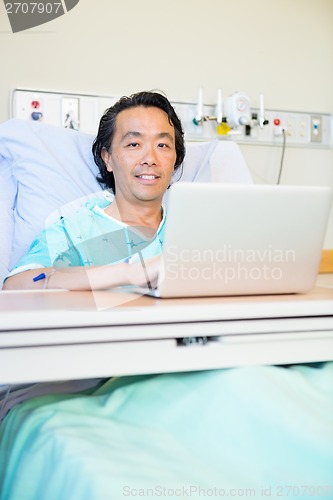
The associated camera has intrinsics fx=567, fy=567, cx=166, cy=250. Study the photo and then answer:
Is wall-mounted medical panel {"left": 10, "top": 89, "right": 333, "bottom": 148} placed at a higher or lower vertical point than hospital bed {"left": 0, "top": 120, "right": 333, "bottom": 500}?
higher

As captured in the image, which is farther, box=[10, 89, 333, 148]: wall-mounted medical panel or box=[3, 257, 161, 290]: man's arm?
box=[10, 89, 333, 148]: wall-mounted medical panel

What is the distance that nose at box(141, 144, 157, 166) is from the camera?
166cm

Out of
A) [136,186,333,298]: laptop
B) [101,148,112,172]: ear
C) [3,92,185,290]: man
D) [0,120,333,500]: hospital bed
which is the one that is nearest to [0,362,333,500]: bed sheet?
[0,120,333,500]: hospital bed

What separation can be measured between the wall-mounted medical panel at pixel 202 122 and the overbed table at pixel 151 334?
4.80 feet

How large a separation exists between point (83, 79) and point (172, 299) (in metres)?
1.60

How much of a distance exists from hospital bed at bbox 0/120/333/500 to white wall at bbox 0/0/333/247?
1.53m

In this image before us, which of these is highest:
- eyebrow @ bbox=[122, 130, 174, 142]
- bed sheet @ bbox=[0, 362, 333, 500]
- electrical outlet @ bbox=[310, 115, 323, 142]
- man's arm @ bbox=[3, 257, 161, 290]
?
eyebrow @ bbox=[122, 130, 174, 142]

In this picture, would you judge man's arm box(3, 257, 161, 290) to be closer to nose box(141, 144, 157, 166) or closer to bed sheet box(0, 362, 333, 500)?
bed sheet box(0, 362, 333, 500)

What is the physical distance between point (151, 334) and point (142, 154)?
1.06 m

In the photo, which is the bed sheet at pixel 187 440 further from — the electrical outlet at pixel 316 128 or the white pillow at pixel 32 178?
the electrical outlet at pixel 316 128

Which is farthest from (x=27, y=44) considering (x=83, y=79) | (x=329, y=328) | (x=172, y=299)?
(x=329, y=328)

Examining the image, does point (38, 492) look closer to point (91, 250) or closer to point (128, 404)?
point (128, 404)

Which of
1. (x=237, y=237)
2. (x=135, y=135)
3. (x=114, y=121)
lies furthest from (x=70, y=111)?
(x=237, y=237)

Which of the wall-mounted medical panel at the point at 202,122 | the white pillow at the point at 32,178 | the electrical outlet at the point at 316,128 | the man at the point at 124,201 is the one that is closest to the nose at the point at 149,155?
the man at the point at 124,201
